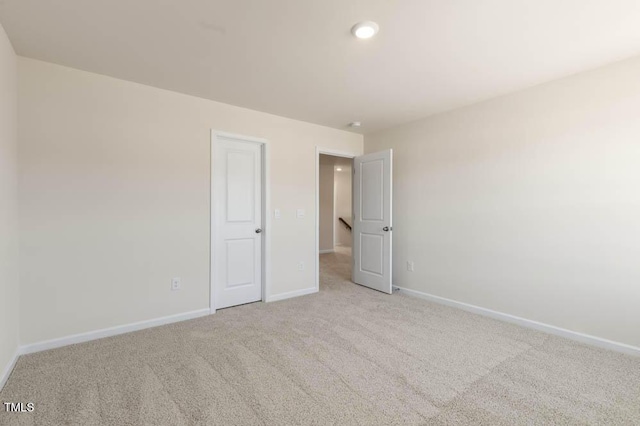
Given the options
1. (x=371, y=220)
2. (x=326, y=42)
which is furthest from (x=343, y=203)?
(x=326, y=42)

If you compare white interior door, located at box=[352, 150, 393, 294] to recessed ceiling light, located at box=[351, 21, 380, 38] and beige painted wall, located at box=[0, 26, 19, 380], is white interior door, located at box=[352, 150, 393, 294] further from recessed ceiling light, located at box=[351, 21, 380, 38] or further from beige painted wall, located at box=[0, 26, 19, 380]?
beige painted wall, located at box=[0, 26, 19, 380]

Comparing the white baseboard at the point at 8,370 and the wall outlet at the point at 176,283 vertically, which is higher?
the wall outlet at the point at 176,283

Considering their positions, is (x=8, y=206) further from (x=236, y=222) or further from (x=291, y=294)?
(x=291, y=294)

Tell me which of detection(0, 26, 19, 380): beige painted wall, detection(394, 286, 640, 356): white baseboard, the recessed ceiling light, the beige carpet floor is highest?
the recessed ceiling light

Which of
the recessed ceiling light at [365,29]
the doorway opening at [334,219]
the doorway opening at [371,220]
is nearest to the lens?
the recessed ceiling light at [365,29]

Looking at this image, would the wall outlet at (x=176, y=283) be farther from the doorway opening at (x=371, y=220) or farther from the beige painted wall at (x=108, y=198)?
Answer: the doorway opening at (x=371, y=220)

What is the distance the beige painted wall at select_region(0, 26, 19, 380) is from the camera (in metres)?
1.98

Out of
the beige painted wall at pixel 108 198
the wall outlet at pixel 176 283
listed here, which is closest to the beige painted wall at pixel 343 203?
the beige painted wall at pixel 108 198

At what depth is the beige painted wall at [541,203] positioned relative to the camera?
2428mm

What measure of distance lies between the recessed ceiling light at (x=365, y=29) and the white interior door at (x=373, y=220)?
215 centimetres

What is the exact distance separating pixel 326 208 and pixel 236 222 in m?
4.89

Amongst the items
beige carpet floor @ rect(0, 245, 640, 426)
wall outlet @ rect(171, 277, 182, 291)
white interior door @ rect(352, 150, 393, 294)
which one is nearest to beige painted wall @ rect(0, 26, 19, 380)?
beige carpet floor @ rect(0, 245, 640, 426)

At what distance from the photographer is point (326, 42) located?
2131 mm

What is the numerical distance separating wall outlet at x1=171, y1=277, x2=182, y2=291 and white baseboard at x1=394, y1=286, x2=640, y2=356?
9.56ft
